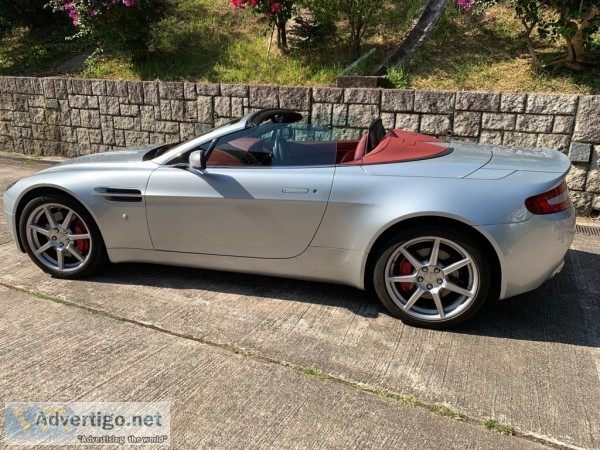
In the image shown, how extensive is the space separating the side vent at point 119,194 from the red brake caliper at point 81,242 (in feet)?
1.12

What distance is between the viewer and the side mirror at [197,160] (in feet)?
11.1

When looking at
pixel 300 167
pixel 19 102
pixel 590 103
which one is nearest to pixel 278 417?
pixel 300 167

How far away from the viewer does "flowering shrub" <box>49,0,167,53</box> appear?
25.8 ft

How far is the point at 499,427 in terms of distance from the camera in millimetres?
2283

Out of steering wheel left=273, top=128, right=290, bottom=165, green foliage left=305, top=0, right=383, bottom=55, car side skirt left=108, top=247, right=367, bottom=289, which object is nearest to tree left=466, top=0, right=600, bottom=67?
green foliage left=305, top=0, right=383, bottom=55

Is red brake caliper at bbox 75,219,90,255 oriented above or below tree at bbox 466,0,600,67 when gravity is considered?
below

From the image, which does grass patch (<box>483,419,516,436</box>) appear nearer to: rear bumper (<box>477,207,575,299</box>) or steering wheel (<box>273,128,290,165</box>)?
rear bumper (<box>477,207,575,299</box>)

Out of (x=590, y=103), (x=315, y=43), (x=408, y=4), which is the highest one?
(x=408, y=4)

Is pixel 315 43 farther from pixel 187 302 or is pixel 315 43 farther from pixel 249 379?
pixel 249 379

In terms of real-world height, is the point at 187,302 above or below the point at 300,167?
below

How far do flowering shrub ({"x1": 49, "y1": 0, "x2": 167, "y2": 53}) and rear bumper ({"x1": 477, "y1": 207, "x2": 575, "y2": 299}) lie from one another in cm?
717

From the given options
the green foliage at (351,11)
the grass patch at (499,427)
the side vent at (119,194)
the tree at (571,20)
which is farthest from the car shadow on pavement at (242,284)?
the green foliage at (351,11)

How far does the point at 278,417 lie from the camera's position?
236cm

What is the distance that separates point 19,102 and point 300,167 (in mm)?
7638
